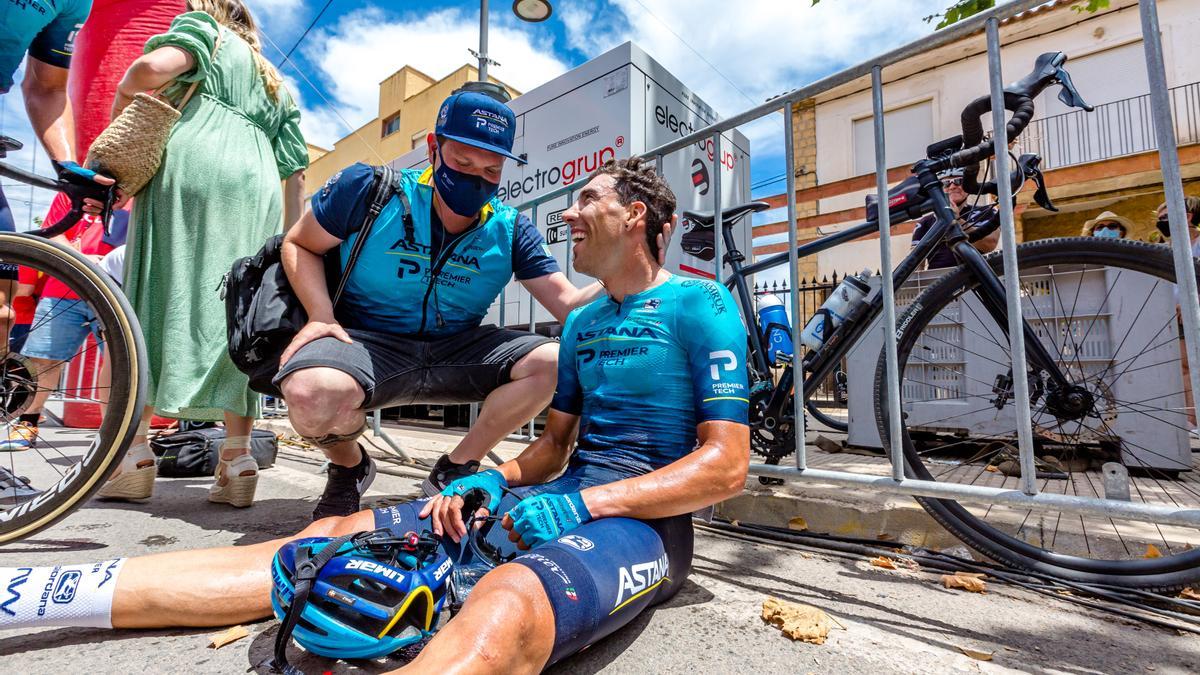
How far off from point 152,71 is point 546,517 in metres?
2.68

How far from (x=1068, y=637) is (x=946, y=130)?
1865 centimetres

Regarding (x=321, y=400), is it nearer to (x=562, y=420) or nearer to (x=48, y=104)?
(x=562, y=420)

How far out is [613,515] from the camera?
59.0 inches

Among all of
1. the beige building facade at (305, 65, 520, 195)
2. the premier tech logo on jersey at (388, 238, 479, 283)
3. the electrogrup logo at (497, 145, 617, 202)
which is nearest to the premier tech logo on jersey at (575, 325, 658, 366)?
the premier tech logo on jersey at (388, 238, 479, 283)

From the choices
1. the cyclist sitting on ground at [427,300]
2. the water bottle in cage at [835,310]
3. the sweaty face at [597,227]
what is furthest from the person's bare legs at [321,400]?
the water bottle in cage at [835,310]

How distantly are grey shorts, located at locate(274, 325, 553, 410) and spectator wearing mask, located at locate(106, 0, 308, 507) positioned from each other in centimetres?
78

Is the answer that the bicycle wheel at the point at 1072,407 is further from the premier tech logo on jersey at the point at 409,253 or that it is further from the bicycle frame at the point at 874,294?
the premier tech logo on jersey at the point at 409,253

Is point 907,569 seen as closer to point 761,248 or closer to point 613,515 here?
point 613,515

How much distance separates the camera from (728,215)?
309cm

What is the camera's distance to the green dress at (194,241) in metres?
2.69

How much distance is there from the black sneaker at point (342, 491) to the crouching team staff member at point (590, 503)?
2.00 ft

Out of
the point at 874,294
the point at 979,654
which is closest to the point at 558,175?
the point at 874,294

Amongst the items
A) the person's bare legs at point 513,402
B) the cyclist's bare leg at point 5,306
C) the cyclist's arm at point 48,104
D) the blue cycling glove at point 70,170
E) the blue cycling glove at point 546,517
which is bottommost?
the blue cycling glove at point 546,517

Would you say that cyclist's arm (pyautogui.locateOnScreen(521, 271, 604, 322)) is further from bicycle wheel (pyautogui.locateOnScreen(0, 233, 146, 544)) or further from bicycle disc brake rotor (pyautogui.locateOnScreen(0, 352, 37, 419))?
bicycle disc brake rotor (pyautogui.locateOnScreen(0, 352, 37, 419))
